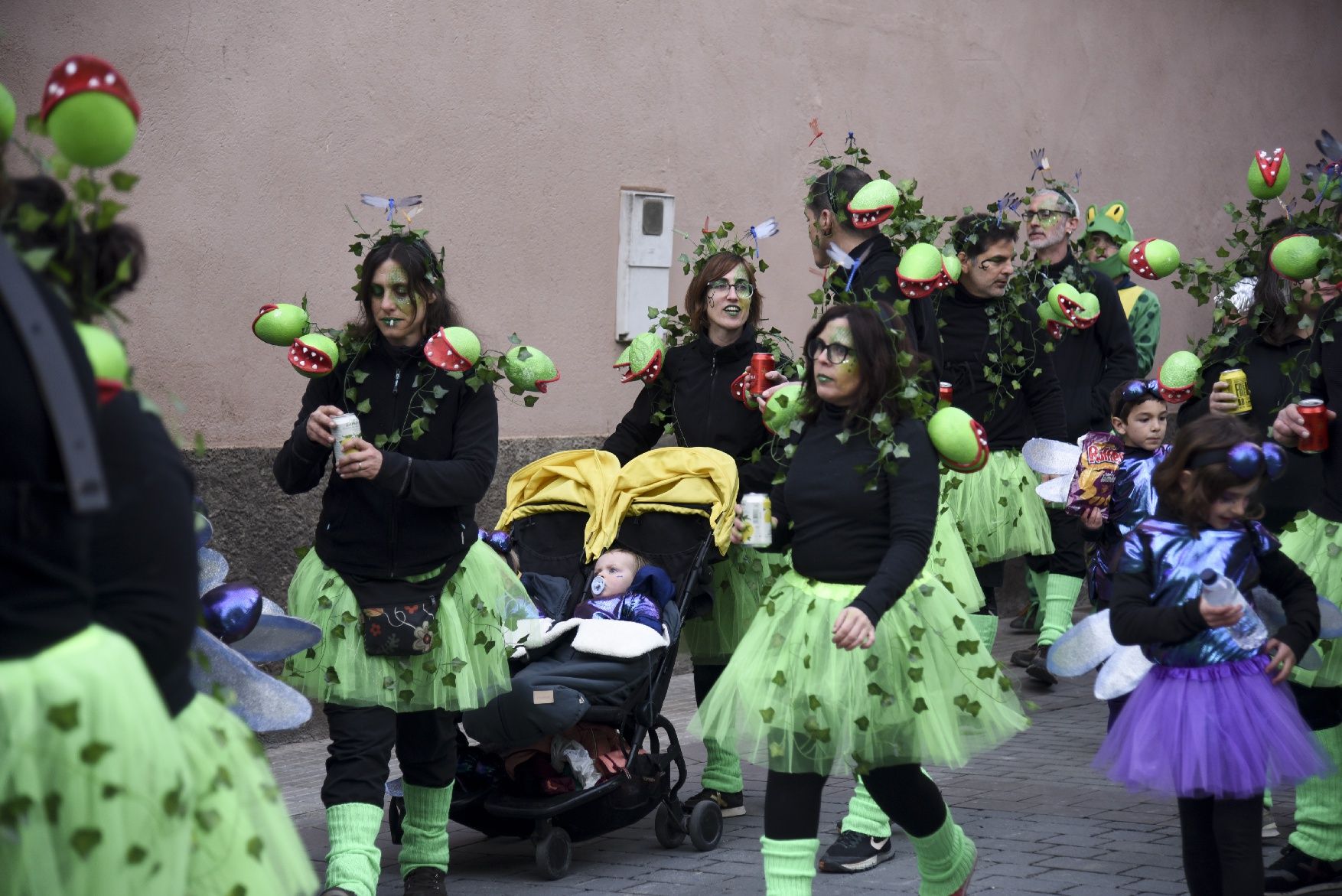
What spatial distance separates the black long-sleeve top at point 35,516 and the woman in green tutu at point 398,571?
8.85 feet

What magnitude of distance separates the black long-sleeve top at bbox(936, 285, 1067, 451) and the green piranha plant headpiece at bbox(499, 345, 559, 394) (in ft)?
8.14

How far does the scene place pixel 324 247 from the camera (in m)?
7.95

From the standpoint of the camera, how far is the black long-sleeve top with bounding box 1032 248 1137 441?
29.2ft

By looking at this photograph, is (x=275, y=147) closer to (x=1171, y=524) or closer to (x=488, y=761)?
(x=488, y=761)

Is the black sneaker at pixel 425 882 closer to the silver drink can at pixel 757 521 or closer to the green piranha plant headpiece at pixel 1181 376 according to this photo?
the silver drink can at pixel 757 521

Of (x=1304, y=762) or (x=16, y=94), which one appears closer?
(x=1304, y=762)

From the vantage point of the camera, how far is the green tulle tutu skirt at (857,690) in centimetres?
469

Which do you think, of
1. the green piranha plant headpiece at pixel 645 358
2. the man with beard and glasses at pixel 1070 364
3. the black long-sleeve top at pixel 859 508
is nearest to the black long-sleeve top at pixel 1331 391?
the black long-sleeve top at pixel 859 508

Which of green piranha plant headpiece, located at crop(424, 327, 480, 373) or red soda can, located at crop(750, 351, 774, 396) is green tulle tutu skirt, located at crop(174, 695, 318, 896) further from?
red soda can, located at crop(750, 351, 774, 396)

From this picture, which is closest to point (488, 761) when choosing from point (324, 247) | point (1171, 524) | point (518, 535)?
point (518, 535)

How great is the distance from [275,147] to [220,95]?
1.18ft

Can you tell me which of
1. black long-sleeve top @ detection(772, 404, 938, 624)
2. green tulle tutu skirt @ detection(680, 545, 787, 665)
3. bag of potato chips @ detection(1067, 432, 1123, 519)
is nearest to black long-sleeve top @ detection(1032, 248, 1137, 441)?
bag of potato chips @ detection(1067, 432, 1123, 519)

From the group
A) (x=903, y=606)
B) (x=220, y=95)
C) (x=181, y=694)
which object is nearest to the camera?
(x=181, y=694)

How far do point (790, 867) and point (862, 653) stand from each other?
24.6 inches
